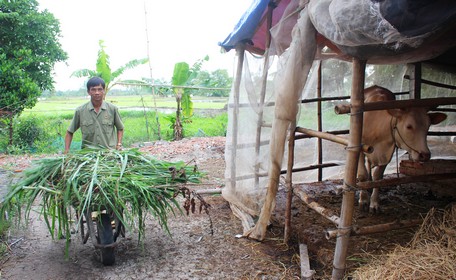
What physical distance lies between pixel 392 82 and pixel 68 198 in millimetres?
4795

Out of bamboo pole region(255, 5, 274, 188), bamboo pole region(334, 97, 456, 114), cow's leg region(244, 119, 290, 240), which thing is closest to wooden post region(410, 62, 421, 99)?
bamboo pole region(334, 97, 456, 114)

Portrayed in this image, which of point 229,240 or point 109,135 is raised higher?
point 109,135

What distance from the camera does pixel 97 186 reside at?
9.78 ft

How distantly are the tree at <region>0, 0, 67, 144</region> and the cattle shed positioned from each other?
711 centimetres

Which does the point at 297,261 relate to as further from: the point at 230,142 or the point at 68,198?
the point at 68,198

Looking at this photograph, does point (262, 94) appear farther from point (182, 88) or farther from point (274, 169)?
point (182, 88)

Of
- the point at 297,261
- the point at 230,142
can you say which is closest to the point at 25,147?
the point at 230,142

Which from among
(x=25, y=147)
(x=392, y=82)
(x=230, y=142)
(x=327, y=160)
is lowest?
(x=25, y=147)

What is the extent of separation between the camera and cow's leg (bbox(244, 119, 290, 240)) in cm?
338

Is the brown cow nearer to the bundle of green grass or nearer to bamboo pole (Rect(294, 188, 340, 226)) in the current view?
bamboo pole (Rect(294, 188, 340, 226))

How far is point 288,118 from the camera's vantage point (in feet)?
10.8

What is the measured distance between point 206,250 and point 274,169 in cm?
108

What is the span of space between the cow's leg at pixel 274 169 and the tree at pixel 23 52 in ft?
25.8

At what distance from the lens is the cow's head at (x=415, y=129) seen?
3648 mm
